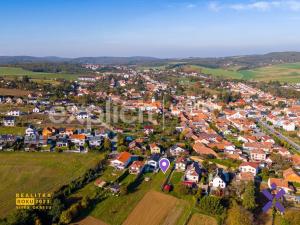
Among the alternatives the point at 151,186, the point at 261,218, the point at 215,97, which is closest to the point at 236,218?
the point at 261,218

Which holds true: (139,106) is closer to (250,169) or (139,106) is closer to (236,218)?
(250,169)

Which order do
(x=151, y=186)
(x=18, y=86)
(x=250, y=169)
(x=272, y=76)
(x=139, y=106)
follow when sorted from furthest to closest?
1. (x=272, y=76)
2. (x=18, y=86)
3. (x=139, y=106)
4. (x=250, y=169)
5. (x=151, y=186)

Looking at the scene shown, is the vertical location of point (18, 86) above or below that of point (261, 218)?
above

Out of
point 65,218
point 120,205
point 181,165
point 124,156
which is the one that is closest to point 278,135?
point 181,165

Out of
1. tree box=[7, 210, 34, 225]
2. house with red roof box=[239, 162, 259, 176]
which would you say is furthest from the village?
tree box=[7, 210, 34, 225]

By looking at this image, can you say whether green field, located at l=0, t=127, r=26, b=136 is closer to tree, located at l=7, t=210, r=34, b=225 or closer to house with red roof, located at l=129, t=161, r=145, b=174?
house with red roof, located at l=129, t=161, r=145, b=174

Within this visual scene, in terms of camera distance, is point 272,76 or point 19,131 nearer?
point 19,131

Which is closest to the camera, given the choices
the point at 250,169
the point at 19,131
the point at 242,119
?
the point at 250,169
